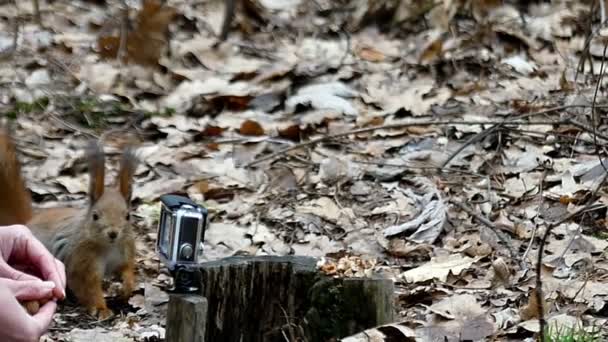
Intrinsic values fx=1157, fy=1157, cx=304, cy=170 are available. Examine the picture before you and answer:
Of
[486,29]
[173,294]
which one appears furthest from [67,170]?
[486,29]

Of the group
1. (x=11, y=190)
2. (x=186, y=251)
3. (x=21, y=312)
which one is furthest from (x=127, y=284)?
(x=21, y=312)

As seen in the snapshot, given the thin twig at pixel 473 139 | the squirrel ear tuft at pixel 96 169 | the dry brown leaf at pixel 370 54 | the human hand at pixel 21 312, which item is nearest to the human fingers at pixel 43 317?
the human hand at pixel 21 312

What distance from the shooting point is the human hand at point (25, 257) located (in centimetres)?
263

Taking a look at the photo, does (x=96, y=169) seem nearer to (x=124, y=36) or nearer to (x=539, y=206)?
(x=539, y=206)

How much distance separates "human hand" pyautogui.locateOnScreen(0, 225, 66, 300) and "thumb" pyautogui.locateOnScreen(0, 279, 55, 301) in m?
0.07

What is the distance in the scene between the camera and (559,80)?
624cm

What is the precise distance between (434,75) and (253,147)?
1577 mm

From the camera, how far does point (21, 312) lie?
91.4 inches

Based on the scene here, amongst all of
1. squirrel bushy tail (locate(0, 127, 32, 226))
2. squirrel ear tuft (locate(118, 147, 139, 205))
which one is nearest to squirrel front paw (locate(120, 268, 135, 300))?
squirrel ear tuft (locate(118, 147, 139, 205))

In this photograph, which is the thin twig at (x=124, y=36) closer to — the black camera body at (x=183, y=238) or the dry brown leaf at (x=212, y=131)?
the dry brown leaf at (x=212, y=131)

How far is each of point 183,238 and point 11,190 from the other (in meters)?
1.29

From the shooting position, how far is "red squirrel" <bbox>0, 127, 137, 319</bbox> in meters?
3.95

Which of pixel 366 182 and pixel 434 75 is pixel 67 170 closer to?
pixel 366 182

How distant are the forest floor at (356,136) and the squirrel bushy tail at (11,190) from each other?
414 millimetres
